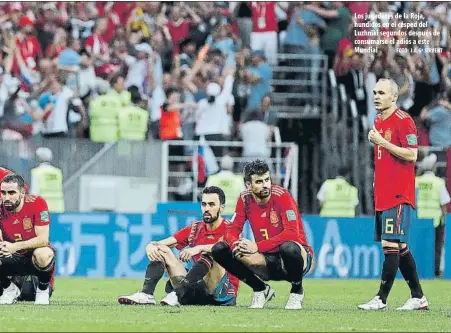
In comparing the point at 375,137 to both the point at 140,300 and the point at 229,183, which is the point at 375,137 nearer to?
the point at 140,300

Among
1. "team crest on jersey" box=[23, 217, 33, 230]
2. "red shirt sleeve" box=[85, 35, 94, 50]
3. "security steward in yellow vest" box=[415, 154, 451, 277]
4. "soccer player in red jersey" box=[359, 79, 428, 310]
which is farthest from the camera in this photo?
"red shirt sleeve" box=[85, 35, 94, 50]

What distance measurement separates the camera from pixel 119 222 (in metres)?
21.3

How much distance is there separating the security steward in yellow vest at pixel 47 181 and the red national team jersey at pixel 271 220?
910 centimetres

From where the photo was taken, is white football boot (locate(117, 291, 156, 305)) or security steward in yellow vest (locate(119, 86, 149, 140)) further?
security steward in yellow vest (locate(119, 86, 149, 140))

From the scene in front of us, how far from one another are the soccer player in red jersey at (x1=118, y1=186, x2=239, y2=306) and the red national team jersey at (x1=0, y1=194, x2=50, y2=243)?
1118 mm

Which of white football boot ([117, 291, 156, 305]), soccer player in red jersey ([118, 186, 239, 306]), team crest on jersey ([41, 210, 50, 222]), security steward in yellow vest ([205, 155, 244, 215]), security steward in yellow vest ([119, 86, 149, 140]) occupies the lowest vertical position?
white football boot ([117, 291, 156, 305])

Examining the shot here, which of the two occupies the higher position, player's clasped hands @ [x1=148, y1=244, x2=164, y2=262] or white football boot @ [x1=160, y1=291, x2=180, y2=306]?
player's clasped hands @ [x1=148, y1=244, x2=164, y2=262]

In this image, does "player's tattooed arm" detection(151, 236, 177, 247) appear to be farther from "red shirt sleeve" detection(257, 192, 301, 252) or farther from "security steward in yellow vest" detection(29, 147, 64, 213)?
"security steward in yellow vest" detection(29, 147, 64, 213)

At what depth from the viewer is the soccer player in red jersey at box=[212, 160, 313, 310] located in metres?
12.6

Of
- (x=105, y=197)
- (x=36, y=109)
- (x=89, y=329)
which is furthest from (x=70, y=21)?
(x=89, y=329)

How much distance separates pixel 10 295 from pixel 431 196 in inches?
424

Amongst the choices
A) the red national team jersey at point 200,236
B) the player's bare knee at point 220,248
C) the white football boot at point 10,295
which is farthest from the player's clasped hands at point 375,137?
the white football boot at point 10,295

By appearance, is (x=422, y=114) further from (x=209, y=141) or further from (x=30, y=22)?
(x=30, y=22)

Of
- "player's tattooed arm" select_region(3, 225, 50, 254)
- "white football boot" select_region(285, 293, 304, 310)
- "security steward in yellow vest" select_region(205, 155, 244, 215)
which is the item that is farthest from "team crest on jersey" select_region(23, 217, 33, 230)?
"security steward in yellow vest" select_region(205, 155, 244, 215)
